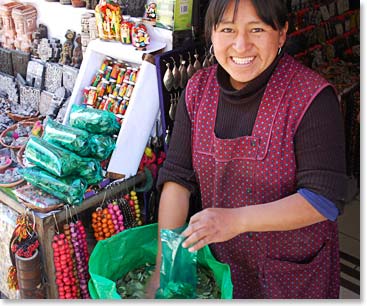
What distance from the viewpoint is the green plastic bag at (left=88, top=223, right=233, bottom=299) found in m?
1.43

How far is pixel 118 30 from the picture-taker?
2215mm

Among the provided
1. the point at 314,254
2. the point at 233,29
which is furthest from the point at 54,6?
the point at 314,254

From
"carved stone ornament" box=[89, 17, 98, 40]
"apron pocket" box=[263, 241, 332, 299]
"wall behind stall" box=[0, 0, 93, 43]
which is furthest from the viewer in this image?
"wall behind stall" box=[0, 0, 93, 43]

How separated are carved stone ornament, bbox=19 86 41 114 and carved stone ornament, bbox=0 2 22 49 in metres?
0.38

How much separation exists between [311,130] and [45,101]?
1801 mm

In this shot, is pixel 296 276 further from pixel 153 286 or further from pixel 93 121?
pixel 93 121

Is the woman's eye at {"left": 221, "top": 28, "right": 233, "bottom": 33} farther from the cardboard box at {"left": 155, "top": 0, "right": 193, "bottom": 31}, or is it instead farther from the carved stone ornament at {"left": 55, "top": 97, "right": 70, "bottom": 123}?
the carved stone ornament at {"left": 55, "top": 97, "right": 70, "bottom": 123}

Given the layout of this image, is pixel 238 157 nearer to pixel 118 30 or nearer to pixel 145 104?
pixel 145 104

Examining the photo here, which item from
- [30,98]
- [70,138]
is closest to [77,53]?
[30,98]

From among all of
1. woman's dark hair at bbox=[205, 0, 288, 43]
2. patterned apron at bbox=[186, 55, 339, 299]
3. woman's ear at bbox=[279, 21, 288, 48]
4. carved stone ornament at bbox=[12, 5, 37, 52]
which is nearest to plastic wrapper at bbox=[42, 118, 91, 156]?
patterned apron at bbox=[186, 55, 339, 299]

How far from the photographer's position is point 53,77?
9.05 ft

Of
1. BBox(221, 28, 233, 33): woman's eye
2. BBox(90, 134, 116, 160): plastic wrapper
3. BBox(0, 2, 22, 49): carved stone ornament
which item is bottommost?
BBox(90, 134, 116, 160): plastic wrapper

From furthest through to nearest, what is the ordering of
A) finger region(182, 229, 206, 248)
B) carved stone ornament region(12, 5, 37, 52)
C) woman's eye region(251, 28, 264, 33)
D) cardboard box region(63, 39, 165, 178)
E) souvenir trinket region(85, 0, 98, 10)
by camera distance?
1. carved stone ornament region(12, 5, 37, 52)
2. souvenir trinket region(85, 0, 98, 10)
3. cardboard box region(63, 39, 165, 178)
4. woman's eye region(251, 28, 264, 33)
5. finger region(182, 229, 206, 248)

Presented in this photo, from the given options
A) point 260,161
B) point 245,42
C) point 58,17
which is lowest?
point 260,161
